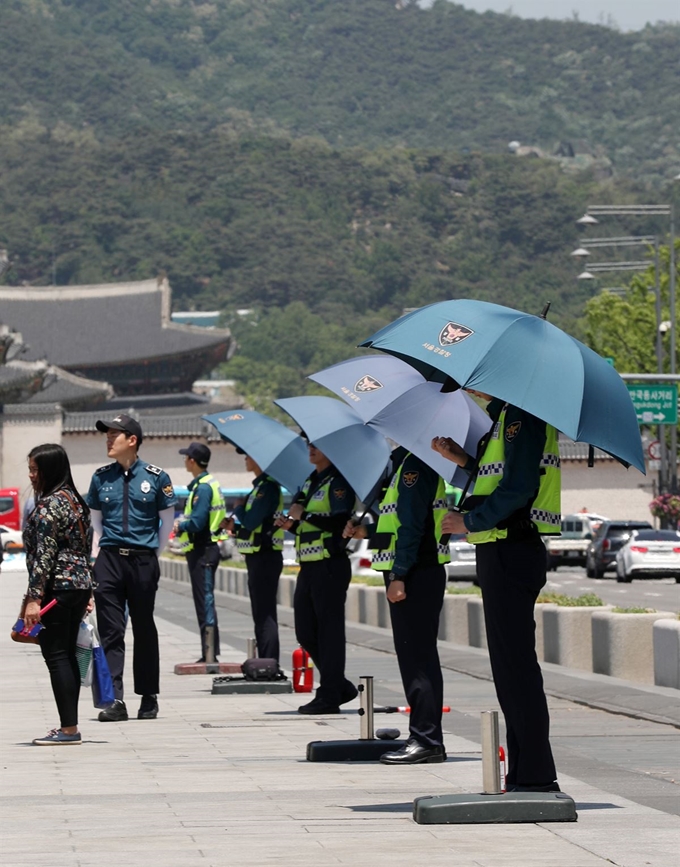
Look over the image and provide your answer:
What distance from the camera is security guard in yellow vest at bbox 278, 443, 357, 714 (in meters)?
12.0

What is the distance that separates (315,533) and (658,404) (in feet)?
119

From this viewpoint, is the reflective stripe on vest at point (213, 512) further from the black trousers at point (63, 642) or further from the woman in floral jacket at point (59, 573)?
the black trousers at point (63, 642)

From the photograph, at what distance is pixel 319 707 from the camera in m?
12.2

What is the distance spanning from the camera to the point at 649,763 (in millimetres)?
9836

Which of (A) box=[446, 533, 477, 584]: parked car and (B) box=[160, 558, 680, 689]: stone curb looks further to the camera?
(A) box=[446, 533, 477, 584]: parked car

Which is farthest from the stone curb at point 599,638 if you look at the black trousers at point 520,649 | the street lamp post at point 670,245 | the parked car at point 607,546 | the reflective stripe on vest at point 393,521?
the street lamp post at point 670,245

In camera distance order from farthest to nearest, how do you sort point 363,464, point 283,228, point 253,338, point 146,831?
point 283,228 < point 253,338 < point 363,464 < point 146,831

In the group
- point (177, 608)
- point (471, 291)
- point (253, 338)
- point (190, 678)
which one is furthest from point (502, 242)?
point (190, 678)

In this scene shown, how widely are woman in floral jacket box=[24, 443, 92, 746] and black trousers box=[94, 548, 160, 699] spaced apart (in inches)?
51.9

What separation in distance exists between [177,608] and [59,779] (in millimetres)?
23114

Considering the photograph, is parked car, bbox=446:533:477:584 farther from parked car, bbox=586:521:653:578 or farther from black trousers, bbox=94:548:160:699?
black trousers, bbox=94:548:160:699

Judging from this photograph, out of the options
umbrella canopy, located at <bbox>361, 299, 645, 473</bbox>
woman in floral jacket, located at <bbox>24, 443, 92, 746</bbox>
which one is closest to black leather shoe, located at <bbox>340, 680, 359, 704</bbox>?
woman in floral jacket, located at <bbox>24, 443, 92, 746</bbox>

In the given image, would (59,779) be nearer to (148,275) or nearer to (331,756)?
(331,756)

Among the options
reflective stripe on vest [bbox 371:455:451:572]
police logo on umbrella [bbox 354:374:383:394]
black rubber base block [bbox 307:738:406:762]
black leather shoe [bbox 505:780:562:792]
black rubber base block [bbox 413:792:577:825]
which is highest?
police logo on umbrella [bbox 354:374:383:394]
